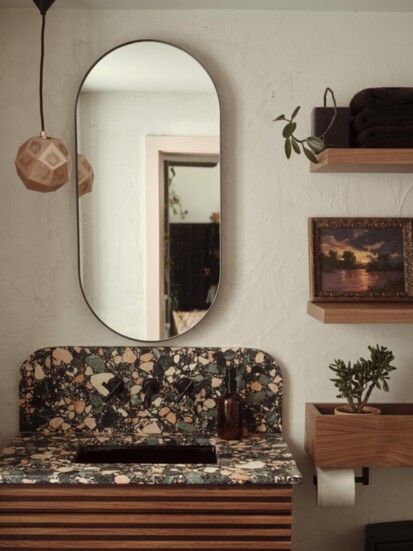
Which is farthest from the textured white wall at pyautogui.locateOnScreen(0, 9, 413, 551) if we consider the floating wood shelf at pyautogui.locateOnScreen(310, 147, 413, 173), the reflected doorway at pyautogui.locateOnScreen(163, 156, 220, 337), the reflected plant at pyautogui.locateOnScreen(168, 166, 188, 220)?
the floating wood shelf at pyautogui.locateOnScreen(310, 147, 413, 173)

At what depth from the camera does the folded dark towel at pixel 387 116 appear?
7.19ft

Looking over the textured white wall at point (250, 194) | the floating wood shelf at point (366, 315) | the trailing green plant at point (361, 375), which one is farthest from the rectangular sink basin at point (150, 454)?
the floating wood shelf at point (366, 315)

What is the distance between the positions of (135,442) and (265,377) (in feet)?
1.56

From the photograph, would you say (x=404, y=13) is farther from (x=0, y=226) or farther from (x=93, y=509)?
(x=93, y=509)

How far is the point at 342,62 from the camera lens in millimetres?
2398

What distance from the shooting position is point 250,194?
2.41 m

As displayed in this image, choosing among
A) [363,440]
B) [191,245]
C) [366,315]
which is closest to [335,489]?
[363,440]

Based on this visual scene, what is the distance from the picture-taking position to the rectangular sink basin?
2.30 metres

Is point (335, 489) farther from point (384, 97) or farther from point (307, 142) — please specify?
point (384, 97)

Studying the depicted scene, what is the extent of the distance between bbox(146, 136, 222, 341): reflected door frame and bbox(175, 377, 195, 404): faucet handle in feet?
0.55

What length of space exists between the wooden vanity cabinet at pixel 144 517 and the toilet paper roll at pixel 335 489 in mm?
248

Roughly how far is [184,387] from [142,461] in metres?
0.28

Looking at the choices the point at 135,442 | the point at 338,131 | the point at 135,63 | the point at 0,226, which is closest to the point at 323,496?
the point at 135,442

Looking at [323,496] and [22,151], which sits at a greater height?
[22,151]
